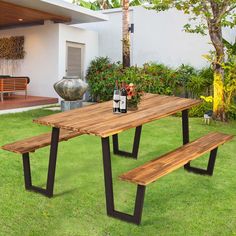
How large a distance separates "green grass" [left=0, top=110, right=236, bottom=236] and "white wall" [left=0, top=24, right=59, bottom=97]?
603 cm

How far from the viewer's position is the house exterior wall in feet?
34.5

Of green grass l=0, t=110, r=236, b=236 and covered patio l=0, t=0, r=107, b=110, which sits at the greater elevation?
covered patio l=0, t=0, r=107, b=110

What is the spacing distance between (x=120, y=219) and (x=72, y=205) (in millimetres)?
520

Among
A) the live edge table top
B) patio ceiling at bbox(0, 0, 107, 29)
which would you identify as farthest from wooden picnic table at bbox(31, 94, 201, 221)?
patio ceiling at bbox(0, 0, 107, 29)

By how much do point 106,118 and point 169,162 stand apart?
0.73 metres

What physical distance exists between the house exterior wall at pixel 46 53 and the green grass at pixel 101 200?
235 inches

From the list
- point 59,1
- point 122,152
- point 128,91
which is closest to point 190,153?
point 128,91

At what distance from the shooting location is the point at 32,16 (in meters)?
10.5

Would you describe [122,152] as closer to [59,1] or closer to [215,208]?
[215,208]

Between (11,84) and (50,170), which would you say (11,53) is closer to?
(11,84)

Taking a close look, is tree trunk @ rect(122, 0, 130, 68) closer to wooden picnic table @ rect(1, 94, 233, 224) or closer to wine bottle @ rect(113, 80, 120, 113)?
wooden picnic table @ rect(1, 94, 233, 224)

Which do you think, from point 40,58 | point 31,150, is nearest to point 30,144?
point 31,150

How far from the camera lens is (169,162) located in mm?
3008

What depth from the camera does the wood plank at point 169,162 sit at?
2.59 meters
